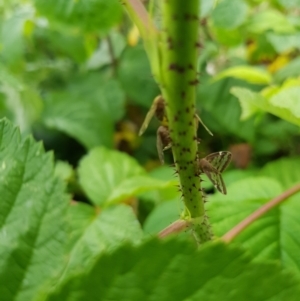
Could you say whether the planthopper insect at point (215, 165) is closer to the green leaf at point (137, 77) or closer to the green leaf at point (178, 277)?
the green leaf at point (178, 277)

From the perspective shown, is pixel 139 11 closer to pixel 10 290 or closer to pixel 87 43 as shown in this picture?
pixel 10 290

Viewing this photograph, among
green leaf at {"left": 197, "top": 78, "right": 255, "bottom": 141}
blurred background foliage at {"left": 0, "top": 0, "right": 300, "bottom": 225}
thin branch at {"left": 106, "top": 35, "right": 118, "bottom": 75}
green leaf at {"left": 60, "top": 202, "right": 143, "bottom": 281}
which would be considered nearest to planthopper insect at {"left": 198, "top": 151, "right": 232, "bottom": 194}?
green leaf at {"left": 60, "top": 202, "right": 143, "bottom": 281}

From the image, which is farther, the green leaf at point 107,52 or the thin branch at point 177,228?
the green leaf at point 107,52

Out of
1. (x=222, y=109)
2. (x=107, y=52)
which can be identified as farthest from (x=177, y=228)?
(x=107, y=52)

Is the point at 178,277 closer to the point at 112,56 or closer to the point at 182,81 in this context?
the point at 182,81

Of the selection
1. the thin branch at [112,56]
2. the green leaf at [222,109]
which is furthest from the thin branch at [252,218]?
the thin branch at [112,56]

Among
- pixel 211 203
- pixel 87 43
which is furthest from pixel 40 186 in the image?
pixel 87 43
